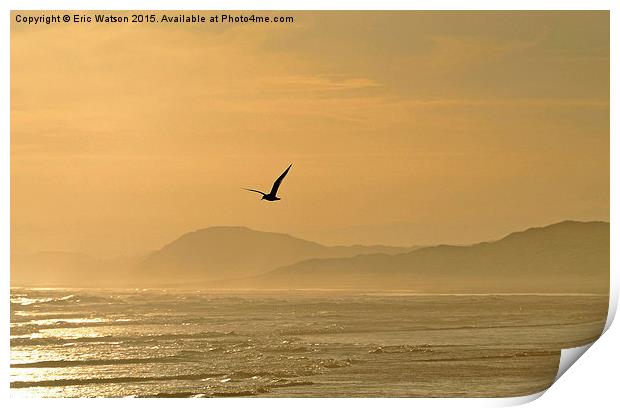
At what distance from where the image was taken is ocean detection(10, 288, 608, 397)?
2.70 meters

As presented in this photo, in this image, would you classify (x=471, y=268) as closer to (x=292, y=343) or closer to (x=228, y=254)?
(x=292, y=343)

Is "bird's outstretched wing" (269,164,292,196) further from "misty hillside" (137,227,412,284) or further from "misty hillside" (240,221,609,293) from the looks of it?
"misty hillside" (240,221,609,293)

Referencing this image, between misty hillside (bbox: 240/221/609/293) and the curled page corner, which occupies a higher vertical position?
misty hillside (bbox: 240/221/609/293)

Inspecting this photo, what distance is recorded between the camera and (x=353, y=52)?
2684 mm

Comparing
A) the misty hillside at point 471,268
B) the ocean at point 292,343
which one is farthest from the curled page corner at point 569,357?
Result: the misty hillside at point 471,268

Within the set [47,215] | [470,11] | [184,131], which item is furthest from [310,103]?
[47,215]

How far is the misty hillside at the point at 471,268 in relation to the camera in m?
2.72

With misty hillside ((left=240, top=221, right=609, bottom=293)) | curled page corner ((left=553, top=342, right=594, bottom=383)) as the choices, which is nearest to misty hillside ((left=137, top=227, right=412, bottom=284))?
misty hillside ((left=240, top=221, right=609, bottom=293))

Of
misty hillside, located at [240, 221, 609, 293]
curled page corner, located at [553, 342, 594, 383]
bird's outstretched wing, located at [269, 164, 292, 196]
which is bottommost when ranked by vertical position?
curled page corner, located at [553, 342, 594, 383]

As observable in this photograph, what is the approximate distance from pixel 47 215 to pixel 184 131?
1.53 feet

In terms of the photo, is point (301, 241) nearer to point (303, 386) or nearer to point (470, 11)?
point (303, 386)

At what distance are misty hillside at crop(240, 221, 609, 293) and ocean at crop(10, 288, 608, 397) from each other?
3cm

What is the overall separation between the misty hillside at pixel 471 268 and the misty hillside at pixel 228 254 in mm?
29

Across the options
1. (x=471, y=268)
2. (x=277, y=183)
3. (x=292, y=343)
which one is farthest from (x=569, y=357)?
(x=277, y=183)
